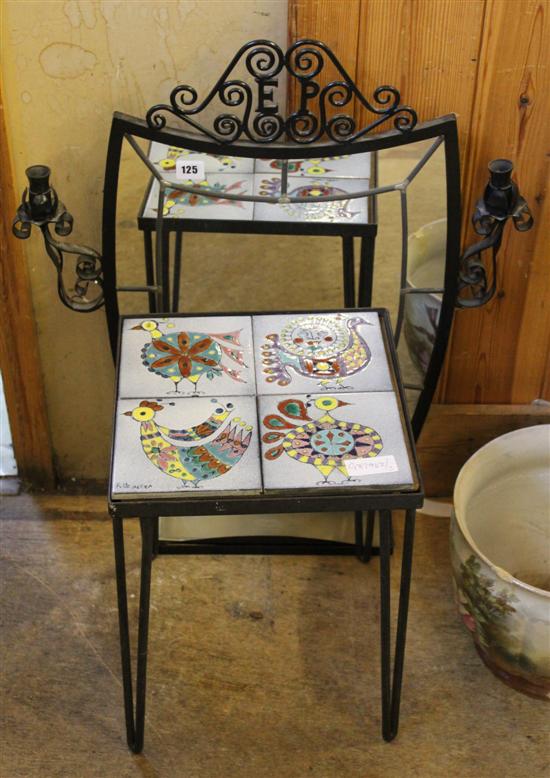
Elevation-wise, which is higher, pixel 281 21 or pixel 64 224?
pixel 281 21

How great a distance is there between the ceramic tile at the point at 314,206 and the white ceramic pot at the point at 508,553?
515mm

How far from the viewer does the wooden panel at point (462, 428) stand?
2158mm

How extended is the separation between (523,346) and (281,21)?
0.80m

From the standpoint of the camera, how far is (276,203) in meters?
1.76

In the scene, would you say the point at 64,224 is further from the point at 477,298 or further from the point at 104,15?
the point at 477,298

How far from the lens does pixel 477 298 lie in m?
1.88

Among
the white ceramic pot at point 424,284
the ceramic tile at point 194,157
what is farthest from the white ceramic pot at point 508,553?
the ceramic tile at point 194,157

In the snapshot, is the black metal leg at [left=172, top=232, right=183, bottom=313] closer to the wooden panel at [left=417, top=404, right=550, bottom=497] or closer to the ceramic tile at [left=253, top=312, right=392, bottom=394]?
the ceramic tile at [left=253, top=312, right=392, bottom=394]

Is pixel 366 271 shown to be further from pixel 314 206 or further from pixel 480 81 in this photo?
pixel 480 81

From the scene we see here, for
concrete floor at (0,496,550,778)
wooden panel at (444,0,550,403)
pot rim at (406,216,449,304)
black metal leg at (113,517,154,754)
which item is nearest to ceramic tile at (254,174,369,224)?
pot rim at (406,216,449,304)

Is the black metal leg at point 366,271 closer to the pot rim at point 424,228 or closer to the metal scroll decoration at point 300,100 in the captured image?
the pot rim at point 424,228

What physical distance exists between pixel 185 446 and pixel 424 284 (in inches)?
23.9

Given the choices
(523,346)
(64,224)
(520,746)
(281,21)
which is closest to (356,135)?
(281,21)

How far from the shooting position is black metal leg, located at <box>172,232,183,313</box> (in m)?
1.86
